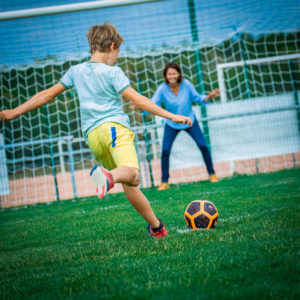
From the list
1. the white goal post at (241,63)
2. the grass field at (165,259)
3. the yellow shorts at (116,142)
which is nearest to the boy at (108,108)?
the yellow shorts at (116,142)

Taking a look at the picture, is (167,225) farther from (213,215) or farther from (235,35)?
(235,35)

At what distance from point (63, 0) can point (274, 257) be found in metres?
7.63

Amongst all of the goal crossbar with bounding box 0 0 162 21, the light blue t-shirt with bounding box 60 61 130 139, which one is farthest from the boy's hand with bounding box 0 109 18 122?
the goal crossbar with bounding box 0 0 162 21

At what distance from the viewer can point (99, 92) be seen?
268 centimetres

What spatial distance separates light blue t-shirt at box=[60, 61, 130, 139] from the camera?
8.63 ft

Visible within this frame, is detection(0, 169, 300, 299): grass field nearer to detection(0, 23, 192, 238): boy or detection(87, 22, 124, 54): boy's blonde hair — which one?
detection(0, 23, 192, 238): boy

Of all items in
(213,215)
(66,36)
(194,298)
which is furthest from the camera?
(66,36)

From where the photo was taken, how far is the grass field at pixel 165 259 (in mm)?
1619

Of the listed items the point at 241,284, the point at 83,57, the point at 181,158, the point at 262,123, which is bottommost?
the point at 241,284

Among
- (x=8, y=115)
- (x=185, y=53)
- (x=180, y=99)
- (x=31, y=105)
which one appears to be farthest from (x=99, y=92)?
(x=185, y=53)

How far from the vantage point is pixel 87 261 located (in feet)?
7.50

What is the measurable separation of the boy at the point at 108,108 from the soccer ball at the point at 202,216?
0.99 ft

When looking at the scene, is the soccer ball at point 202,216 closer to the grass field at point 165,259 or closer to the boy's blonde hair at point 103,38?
the grass field at point 165,259

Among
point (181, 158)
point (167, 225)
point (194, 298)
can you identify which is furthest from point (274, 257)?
point (181, 158)
